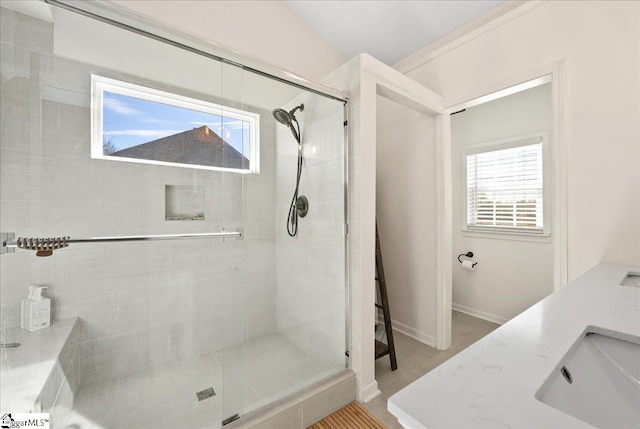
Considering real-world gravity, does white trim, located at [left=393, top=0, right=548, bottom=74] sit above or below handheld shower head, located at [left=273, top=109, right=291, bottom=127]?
above

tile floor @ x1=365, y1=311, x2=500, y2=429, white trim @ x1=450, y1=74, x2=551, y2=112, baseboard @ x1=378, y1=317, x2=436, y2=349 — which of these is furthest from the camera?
baseboard @ x1=378, y1=317, x2=436, y2=349

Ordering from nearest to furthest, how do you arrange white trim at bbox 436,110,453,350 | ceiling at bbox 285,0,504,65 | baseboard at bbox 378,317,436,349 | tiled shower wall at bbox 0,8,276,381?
tiled shower wall at bbox 0,8,276,381 → ceiling at bbox 285,0,504,65 → white trim at bbox 436,110,453,350 → baseboard at bbox 378,317,436,349

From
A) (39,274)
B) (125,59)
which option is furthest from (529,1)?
(39,274)

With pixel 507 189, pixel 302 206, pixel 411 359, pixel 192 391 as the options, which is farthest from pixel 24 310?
pixel 507 189

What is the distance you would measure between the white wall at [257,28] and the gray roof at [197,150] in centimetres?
64

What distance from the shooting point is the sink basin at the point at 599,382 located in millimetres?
503

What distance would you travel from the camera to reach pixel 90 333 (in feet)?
5.05

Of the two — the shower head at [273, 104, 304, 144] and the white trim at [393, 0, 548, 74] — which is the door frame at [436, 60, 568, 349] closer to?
the white trim at [393, 0, 548, 74]

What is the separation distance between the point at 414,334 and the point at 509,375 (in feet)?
7.41

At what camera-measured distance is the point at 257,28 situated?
2297mm

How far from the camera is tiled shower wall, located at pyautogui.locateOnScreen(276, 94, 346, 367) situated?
1816 mm

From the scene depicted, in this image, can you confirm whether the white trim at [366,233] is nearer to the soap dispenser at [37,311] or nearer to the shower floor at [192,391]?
the shower floor at [192,391]

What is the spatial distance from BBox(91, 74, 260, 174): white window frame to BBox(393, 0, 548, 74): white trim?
1.72 m

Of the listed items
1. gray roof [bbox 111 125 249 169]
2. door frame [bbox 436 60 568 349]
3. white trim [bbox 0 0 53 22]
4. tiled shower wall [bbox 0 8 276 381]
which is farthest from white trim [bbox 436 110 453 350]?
white trim [bbox 0 0 53 22]
